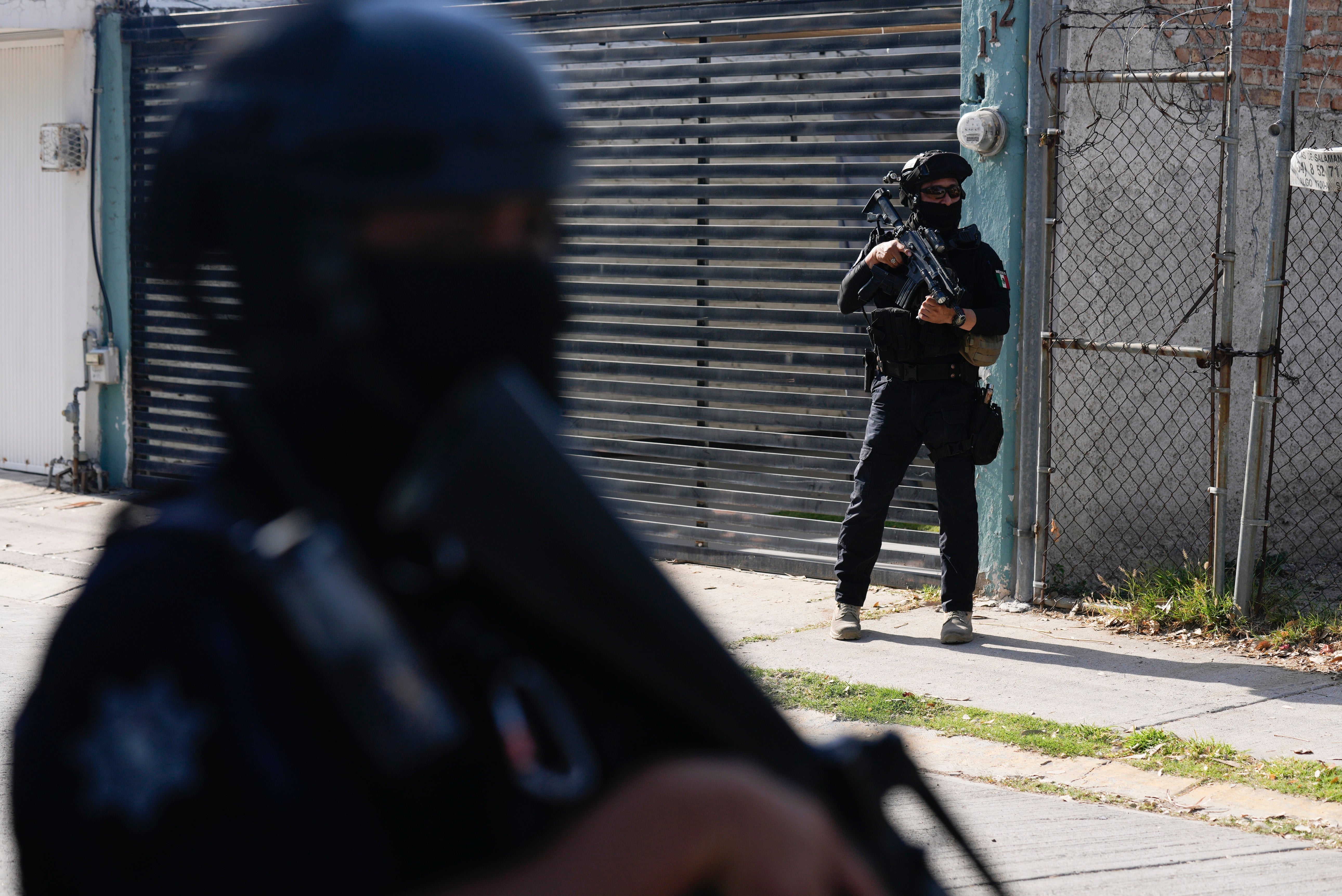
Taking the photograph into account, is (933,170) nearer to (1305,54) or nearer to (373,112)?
(1305,54)

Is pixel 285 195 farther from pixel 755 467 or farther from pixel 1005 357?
pixel 755 467

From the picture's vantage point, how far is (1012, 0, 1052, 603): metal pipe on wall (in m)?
6.22

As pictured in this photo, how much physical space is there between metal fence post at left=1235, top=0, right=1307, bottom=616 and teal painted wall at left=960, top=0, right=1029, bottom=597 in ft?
3.49

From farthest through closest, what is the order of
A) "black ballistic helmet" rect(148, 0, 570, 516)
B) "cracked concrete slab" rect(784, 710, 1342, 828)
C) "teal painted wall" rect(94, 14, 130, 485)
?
"teal painted wall" rect(94, 14, 130, 485) < "cracked concrete slab" rect(784, 710, 1342, 828) < "black ballistic helmet" rect(148, 0, 570, 516)

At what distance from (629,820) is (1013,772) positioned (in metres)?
3.79

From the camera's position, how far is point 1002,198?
641 centimetres

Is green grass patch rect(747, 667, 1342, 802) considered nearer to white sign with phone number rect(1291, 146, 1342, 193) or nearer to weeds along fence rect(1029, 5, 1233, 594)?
weeds along fence rect(1029, 5, 1233, 594)

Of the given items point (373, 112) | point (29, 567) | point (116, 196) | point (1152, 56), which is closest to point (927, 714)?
point (1152, 56)

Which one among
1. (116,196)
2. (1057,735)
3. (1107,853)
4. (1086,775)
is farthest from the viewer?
(116,196)

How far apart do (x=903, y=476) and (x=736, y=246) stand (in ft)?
6.30

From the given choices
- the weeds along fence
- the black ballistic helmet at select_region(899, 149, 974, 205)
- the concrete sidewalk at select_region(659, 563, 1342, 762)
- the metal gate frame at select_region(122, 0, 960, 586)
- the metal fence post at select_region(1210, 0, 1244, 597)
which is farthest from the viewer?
the metal gate frame at select_region(122, 0, 960, 586)

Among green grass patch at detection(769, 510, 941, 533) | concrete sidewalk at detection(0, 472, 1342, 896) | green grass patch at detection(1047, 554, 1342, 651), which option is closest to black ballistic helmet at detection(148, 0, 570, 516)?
concrete sidewalk at detection(0, 472, 1342, 896)

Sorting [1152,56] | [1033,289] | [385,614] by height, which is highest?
[1152,56]

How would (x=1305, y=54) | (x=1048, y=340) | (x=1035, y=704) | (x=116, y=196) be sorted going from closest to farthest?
(x=1035, y=704) → (x=1048, y=340) → (x=1305, y=54) → (x=116, y=196)
